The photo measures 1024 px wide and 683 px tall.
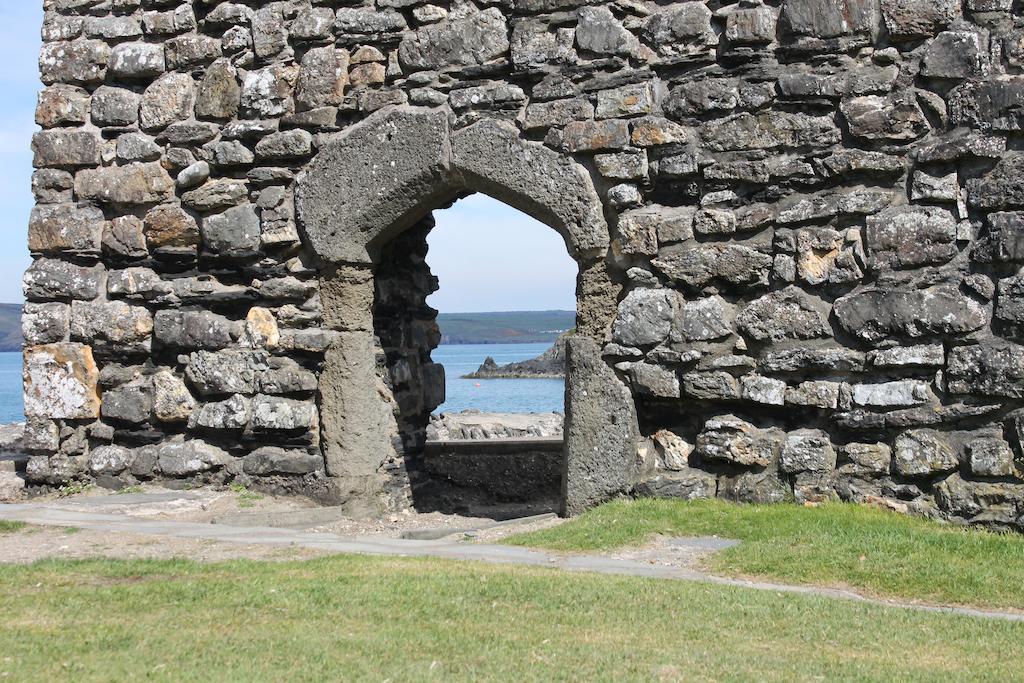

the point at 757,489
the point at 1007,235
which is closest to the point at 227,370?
the point at 757,489

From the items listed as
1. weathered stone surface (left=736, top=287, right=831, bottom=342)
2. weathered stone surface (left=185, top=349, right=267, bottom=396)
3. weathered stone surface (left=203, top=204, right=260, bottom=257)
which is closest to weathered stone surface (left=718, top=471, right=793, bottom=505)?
weathered stone surface (left=736, top=287, right=831, bottom=342)

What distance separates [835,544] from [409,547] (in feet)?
7.33

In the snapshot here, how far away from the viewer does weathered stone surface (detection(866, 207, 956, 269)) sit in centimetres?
643

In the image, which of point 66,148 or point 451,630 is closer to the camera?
point 451,630

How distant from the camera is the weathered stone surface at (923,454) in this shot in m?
6.39

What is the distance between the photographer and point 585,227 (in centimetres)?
713

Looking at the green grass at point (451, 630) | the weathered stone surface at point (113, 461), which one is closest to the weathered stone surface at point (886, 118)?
the green grass at point (451, 630)

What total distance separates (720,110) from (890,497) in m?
2.41

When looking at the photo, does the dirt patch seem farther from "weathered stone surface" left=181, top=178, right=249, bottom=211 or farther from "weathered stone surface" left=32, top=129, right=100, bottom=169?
"weathered stone surface" left=32, top=129, right=100, bottom=169

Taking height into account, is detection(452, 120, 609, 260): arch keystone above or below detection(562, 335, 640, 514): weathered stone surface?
above

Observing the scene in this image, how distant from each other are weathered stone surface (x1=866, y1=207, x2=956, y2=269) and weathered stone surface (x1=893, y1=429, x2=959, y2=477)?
3.10ft

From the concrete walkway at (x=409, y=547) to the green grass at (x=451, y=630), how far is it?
30 cm

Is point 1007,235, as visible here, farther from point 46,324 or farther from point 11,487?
point 11,487

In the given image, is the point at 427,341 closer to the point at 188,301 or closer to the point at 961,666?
the point at 188,301
